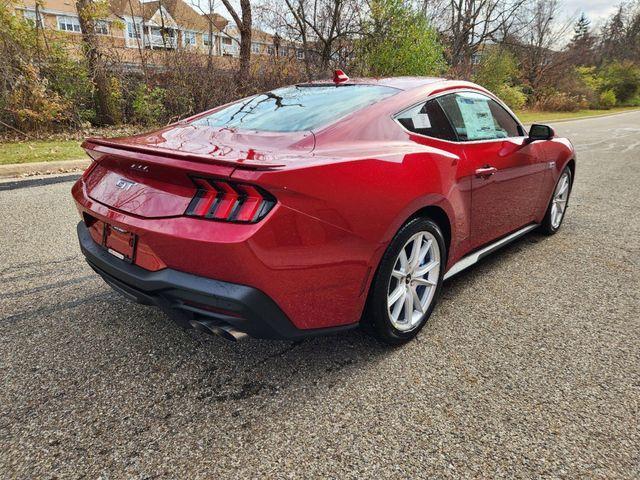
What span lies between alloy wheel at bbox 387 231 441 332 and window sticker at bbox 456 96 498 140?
34.6 inches

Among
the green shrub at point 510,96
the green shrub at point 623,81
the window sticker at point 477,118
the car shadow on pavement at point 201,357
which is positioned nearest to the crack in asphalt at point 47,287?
the car shadow on pavement at point 201,357

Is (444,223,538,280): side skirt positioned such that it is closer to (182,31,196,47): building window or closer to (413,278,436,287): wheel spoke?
(413,278,436,287): wheel spoke

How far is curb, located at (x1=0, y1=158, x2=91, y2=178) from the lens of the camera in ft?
23.3

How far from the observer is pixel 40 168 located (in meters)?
7.45

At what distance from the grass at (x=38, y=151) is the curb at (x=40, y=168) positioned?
1.23ft

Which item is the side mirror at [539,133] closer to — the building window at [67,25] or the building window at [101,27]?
the building window at [101,27]

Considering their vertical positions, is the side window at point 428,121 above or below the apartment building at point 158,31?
below

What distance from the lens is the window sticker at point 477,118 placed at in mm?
3002

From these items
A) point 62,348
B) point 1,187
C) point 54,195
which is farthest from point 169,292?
point 1,187

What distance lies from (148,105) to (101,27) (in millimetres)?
2485

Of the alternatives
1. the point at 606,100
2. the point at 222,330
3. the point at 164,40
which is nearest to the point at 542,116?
the point at 606,100

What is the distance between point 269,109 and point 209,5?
18.9 m

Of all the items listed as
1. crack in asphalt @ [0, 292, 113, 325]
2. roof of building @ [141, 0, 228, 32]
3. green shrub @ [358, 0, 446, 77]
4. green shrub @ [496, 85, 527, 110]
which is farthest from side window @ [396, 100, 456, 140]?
green shrub @ [496, 85, 527, 110]

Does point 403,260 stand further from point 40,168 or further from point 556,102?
point 556,102
